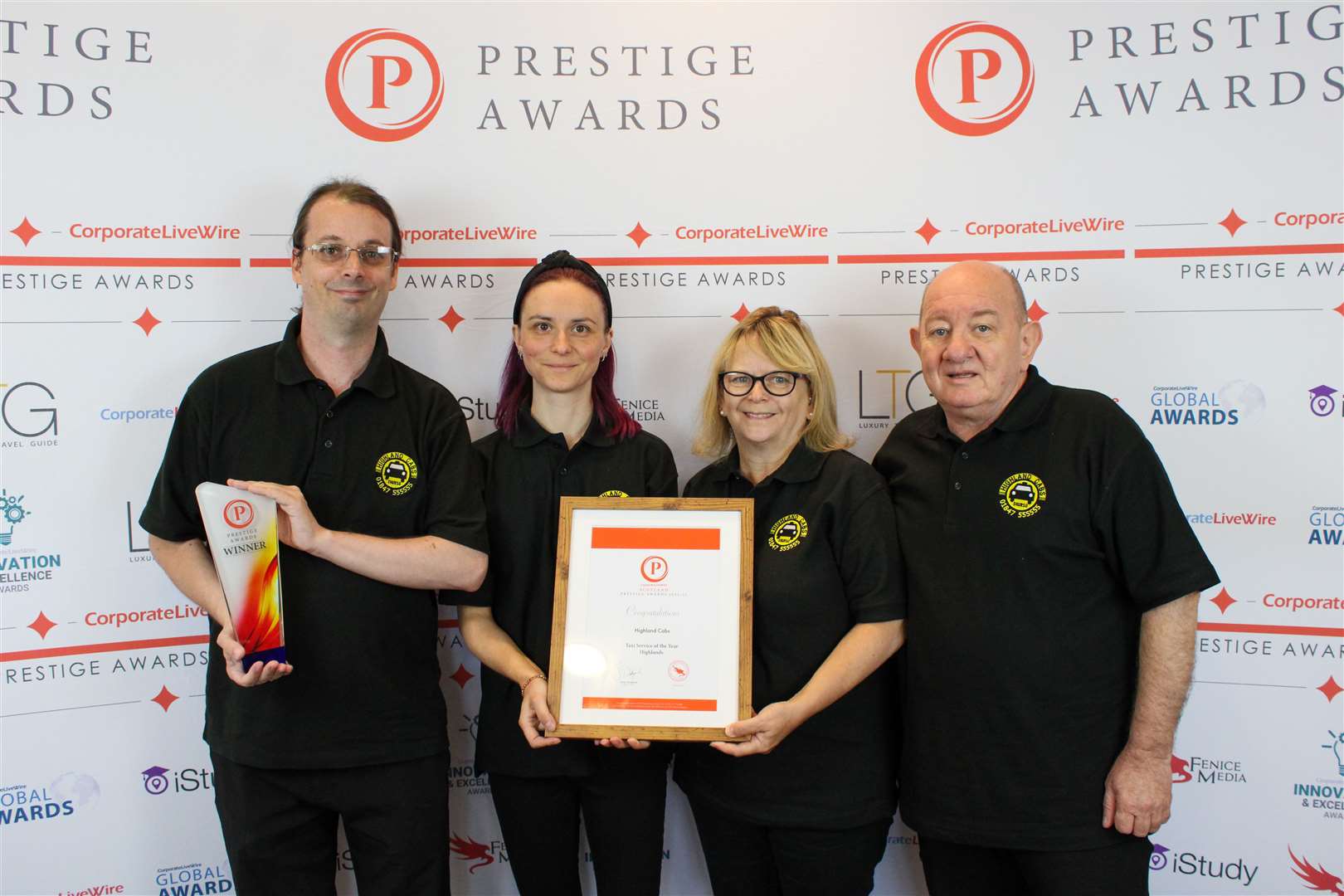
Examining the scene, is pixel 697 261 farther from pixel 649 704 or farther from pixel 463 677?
pixel 463 677

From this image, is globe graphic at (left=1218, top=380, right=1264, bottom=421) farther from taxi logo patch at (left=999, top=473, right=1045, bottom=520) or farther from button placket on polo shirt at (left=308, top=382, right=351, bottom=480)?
button placket on polo shirt at (left=308, top=382, right=351, bottom=480)

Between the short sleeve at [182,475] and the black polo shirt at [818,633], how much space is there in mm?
1333

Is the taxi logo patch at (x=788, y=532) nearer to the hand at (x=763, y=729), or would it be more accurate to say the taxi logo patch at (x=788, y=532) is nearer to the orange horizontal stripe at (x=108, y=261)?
the hand at (x=763, y=729)

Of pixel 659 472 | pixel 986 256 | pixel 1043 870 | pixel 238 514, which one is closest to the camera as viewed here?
pixel 238 514

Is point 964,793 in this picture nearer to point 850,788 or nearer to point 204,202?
point 850,788

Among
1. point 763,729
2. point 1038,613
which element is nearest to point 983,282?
point 1038,613

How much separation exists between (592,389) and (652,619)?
0.70m

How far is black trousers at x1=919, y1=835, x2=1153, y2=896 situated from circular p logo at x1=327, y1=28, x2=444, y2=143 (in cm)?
259

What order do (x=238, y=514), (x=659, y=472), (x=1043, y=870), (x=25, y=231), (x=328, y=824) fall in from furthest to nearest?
1. (x=25, y=231)
2. (x=659, y=472)
3. (x=328, y=824)
4. (x=1043, y=870)
5. (x=238, y=514)

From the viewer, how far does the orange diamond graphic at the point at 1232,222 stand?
251cm

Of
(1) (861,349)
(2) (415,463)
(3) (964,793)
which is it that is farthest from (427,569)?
(1) (861,349)

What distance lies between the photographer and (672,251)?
2.62 meters

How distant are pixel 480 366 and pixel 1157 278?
84.9 inches

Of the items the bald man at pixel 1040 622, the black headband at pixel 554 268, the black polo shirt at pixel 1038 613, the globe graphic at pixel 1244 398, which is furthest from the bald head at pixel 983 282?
the globe graphic at pixel 1244 398
